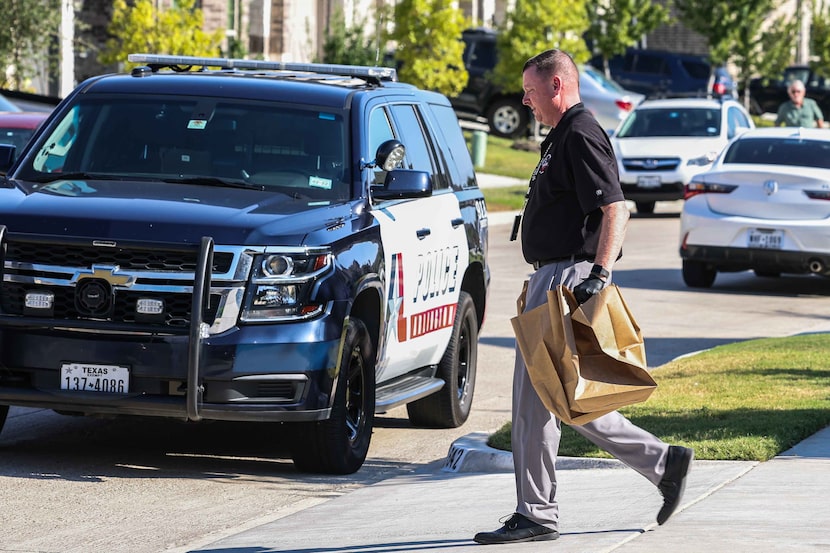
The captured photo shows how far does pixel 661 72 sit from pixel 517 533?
4415 centimetres

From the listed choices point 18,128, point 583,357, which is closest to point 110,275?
point 583,357

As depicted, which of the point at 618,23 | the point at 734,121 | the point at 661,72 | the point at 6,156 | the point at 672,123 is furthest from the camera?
the point at 661,72

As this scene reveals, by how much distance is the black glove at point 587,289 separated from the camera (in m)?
6.25

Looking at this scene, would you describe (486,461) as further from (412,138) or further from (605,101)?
(605,101)

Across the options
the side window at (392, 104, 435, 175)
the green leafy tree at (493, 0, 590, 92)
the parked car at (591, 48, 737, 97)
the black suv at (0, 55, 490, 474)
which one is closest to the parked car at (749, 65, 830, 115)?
the parked car at (591, 48, 737, 97)

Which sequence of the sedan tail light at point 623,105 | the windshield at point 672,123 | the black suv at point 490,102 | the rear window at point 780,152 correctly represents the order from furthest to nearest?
1. the black suv at point 490,102
2. the sedan tail light at point 623,105
3. the windshield at point 672,123
4. the rear window at point 780,152

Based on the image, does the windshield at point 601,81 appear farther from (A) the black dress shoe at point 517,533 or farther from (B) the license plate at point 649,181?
(A) the black dress shoe at point 517,533

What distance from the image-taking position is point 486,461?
8625mm

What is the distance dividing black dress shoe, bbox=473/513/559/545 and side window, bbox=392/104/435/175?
3657 millimetres

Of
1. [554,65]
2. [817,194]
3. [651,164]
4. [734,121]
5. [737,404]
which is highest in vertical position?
[554,65]

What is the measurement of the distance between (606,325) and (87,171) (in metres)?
4.01

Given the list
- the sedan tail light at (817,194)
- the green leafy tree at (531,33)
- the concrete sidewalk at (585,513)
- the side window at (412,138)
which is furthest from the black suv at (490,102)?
the concrete sidewalk at (585,513)

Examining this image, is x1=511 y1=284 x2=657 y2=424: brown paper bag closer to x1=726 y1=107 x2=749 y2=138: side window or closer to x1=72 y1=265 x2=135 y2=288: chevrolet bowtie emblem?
x1=72 y1=265 x2=135 y2=288: chevrolet bowtie emblem

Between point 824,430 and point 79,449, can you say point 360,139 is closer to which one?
point 79,449
